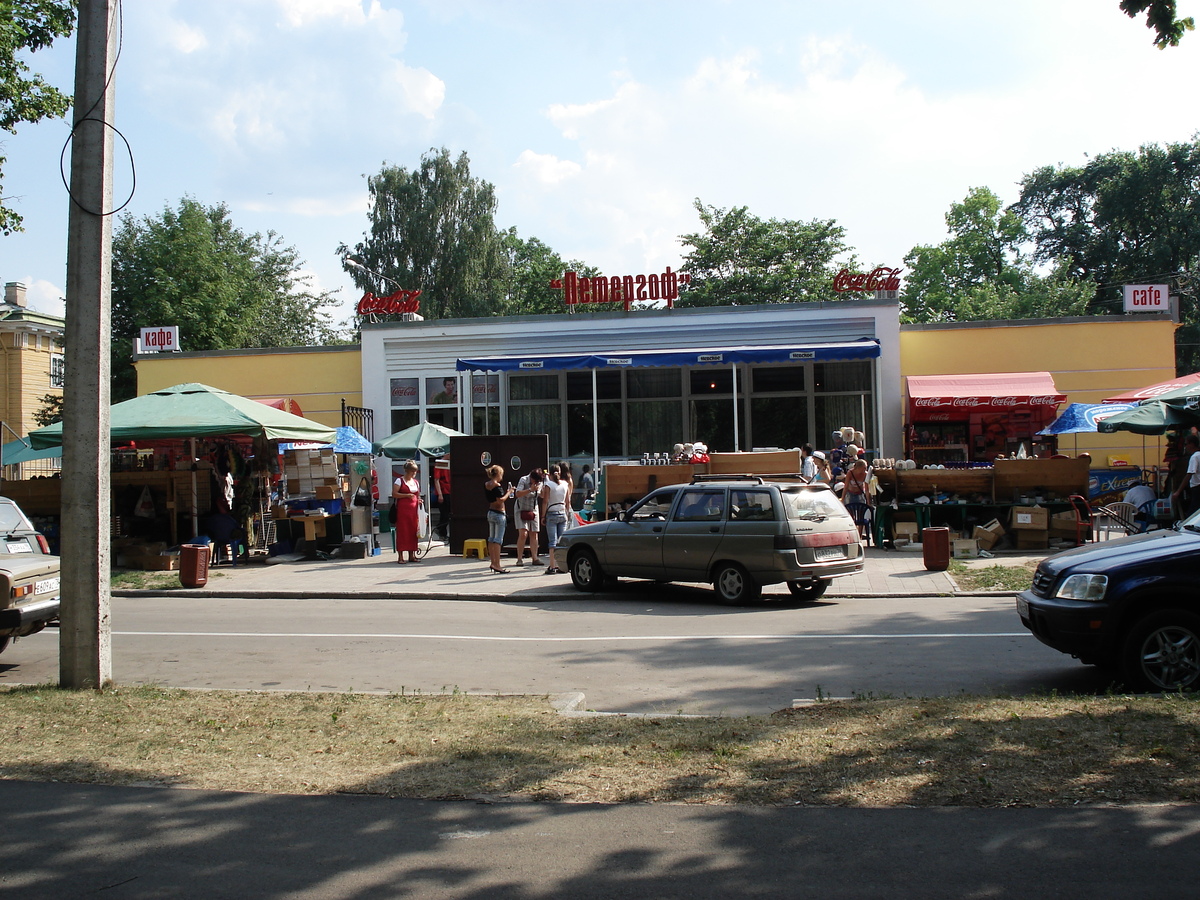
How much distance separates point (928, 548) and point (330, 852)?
12645 millimetres

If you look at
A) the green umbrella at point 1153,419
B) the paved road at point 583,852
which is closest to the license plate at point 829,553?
the green umbrella at point 1153,419

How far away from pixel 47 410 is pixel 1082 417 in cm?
3747

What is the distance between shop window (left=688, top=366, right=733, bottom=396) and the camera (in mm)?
26478

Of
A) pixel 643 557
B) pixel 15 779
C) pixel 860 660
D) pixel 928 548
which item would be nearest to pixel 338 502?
pixel 643 557

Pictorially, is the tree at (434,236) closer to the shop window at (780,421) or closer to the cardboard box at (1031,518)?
the shop window at (780,421)

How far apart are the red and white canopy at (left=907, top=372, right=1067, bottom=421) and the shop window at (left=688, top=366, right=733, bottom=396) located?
458 centimetres

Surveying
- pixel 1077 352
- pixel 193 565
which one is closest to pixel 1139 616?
Result: pixel 193 565

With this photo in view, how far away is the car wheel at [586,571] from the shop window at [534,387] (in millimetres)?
13223

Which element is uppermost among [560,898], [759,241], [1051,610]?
[759,241]

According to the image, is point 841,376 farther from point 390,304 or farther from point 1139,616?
point 1139,616

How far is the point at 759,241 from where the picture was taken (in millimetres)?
48531

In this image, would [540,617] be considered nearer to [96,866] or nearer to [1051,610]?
[1051,610]

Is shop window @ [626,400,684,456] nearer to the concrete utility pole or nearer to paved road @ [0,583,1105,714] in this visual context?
paved road @ [0,583,1105,714]

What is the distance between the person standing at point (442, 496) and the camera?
77.7 feet
